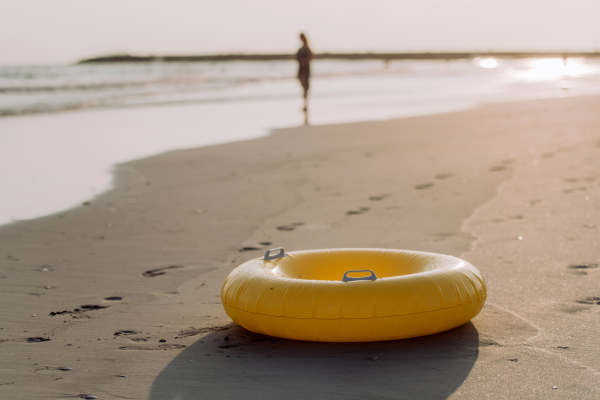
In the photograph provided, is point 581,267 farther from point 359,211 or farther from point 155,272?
point 155,272

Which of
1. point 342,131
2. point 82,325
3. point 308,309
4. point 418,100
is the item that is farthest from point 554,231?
point 418,100

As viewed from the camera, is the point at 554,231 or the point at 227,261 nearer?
the point at 227,261

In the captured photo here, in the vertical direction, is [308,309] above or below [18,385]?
above

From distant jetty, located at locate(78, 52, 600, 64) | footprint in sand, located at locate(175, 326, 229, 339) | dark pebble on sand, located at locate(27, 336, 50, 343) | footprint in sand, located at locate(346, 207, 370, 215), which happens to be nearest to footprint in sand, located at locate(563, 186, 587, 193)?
footprint in sand, located at locate(346, 207, 370, 215)

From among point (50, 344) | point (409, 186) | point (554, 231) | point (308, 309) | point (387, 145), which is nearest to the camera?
point (308, 309)

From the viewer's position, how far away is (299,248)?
4.54 metres

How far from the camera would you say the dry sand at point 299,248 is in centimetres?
255

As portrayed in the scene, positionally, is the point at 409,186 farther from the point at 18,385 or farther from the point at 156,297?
the point at 18,385

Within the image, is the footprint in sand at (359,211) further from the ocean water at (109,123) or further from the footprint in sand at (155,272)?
the ocean water at (109,123)

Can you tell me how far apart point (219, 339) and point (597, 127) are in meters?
8.61

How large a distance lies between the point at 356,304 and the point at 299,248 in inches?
72.1

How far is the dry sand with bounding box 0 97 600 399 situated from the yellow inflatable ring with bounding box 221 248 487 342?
112 millimetres

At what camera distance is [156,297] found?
363cm

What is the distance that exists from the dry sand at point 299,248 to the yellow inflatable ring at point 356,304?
0.11m
